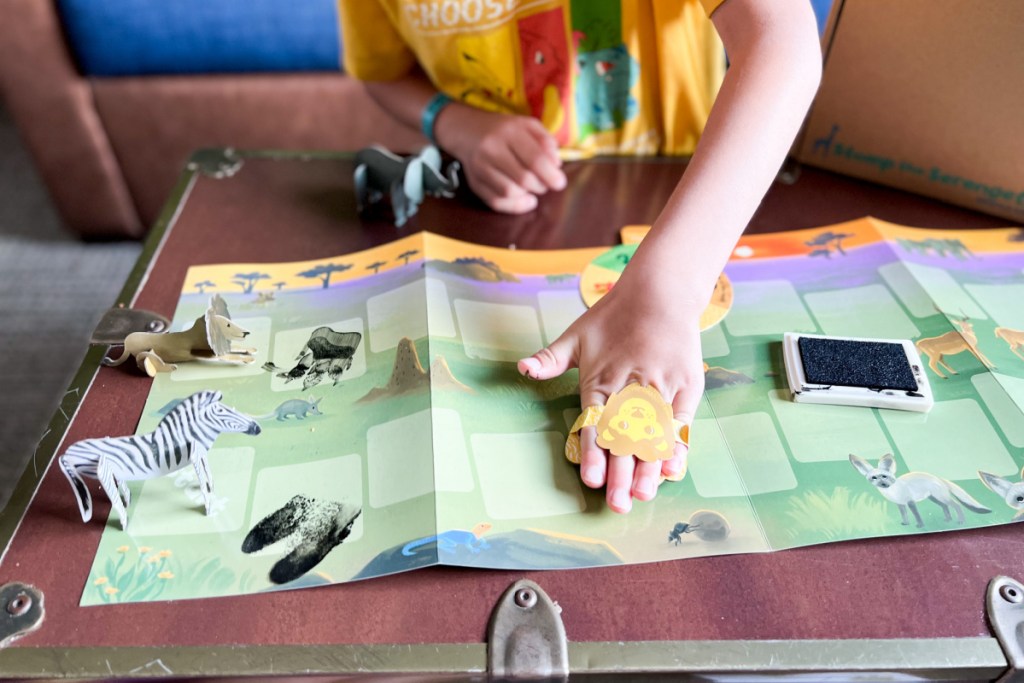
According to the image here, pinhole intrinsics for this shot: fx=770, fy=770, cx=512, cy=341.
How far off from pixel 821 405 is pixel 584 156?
1.24 ft

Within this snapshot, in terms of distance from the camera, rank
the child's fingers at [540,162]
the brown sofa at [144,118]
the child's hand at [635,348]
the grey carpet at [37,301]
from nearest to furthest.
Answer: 1. the child's hand at [635,348]
2. the child's fingers at [540,162]
3. the grey carpet at [37,301]
4. the brown sofa at [144,118]

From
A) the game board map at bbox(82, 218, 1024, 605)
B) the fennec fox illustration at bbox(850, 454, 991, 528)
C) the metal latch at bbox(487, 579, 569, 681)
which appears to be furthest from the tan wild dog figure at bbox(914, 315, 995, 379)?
the metal latch at bbox(487, 579, 569, 681)

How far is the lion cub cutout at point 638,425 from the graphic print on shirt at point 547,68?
39 centimetres

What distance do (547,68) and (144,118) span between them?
0.85 meters

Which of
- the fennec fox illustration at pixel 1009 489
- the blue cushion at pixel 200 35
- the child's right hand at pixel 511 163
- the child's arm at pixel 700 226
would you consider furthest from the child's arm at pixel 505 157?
the blue cushion at pixel 200 35

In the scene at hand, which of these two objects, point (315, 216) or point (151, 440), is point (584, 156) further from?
point (151, 440)

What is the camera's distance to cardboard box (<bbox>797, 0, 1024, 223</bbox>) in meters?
0.61

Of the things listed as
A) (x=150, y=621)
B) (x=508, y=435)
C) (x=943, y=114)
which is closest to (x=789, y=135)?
(x=943, y=114)

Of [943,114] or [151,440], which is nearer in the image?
[151,440]

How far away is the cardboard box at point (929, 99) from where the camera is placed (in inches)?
24.0

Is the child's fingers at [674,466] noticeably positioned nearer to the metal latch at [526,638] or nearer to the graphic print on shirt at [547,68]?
the metal latch at [526,638]

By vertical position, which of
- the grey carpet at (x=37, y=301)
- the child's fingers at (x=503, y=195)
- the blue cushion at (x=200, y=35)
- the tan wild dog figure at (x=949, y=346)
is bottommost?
the grey carpet at (x=37, y=301)

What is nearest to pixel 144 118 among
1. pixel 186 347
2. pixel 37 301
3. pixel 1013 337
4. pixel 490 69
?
pixel 37 301

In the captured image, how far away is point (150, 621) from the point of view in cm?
40
